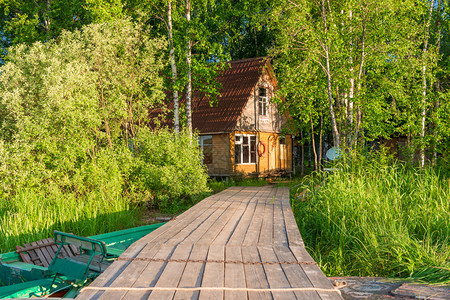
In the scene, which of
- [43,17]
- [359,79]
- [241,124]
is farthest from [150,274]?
[43,17]

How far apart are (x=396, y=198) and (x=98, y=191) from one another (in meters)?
6.97

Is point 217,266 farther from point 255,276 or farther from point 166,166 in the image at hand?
point 166,166

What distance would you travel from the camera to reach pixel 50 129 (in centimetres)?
1016

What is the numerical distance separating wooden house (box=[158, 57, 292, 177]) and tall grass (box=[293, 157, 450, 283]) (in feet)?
39.0

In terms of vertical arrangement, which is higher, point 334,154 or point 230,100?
point 230,100

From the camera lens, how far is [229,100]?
20.4m

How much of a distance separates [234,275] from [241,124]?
16.6m

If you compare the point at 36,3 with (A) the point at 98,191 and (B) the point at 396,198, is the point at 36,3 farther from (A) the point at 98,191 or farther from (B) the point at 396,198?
(B) the point at 396,198

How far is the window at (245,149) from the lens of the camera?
19859 millimetres

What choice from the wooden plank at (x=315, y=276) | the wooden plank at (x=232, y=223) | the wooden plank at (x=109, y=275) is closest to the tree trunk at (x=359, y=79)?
the wooden plank at (x=232, y=223)

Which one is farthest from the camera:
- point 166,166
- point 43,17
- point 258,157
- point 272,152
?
point 272,152

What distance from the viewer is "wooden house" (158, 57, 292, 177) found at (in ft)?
64.2

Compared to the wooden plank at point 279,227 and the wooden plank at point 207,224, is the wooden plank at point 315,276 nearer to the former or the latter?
the wooden plank at point 279,227

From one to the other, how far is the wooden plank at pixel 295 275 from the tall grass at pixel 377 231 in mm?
1367
